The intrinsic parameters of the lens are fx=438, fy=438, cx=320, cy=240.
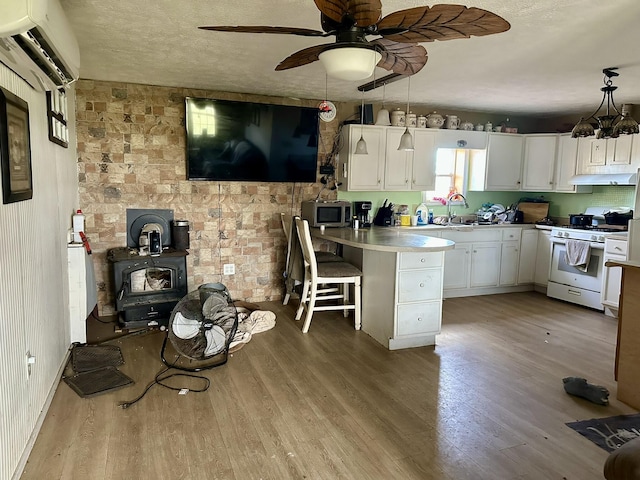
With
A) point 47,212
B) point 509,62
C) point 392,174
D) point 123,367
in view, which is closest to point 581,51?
point 509,62

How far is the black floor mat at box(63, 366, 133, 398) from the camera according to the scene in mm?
2770

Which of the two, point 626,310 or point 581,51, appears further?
point 581,51

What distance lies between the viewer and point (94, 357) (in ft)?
10.7

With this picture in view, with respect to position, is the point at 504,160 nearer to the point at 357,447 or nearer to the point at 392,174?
the point at 392,174

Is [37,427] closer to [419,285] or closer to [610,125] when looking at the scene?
[419,285]

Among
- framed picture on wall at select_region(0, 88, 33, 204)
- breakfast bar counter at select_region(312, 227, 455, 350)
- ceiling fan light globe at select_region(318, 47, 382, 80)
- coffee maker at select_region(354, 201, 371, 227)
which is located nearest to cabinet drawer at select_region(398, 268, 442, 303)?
breakfast bar counter at select_region(312, 227, 455, 350)

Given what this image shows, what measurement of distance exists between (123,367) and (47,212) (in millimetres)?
1194

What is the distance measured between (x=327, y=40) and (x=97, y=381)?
2.70 metres

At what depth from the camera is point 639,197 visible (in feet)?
13.5

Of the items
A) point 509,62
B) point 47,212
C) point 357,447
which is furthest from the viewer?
point 509,62

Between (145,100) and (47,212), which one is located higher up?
(145,100)

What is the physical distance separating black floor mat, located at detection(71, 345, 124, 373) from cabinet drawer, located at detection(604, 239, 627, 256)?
471 cm

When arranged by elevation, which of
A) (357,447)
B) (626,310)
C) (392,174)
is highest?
(392,174)

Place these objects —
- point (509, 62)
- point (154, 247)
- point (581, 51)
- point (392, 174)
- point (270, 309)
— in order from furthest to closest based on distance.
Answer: point (392, 174), point (270, 309), point (154, 247), point (509, 62), point (581, 51)
